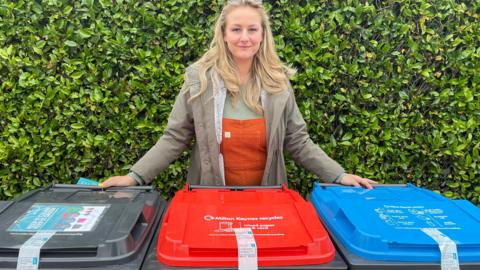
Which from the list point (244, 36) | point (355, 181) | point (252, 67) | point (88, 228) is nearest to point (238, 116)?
point (252, 67)

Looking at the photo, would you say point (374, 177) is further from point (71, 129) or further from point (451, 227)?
point (71, 129)

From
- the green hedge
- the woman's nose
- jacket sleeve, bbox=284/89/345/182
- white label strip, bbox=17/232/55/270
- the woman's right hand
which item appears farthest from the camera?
the green hedge

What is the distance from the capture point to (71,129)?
9.11ft

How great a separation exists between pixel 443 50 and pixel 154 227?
7.72 ft

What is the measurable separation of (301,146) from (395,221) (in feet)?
2.94

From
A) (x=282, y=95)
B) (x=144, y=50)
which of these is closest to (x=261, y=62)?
(x=282, y=95)

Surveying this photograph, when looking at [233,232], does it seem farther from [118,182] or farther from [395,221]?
[118,182]

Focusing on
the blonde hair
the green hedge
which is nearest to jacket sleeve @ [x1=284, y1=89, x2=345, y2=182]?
the blonde hair

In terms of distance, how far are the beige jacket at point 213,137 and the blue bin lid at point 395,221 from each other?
14.5 inches

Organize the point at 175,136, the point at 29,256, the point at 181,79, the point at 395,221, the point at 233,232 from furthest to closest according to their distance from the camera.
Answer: the point at 181,79
the point at 175,136
the point at 395,221
the point at 233,232
the point at 29,256

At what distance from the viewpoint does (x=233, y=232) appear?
1347 mm

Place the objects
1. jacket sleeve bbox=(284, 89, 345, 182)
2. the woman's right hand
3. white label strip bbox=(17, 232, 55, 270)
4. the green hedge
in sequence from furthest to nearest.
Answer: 1. the green hedge
2. jacket sleeve bbox=(284, 89, 345, 182)
3. the woman's right hand
4. white label strip bbox=(17, 232, 55, 270)

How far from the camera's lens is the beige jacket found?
2152mm

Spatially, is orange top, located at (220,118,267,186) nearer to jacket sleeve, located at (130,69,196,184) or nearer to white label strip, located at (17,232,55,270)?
jacket sleeve, located at (130,69,196,184)
